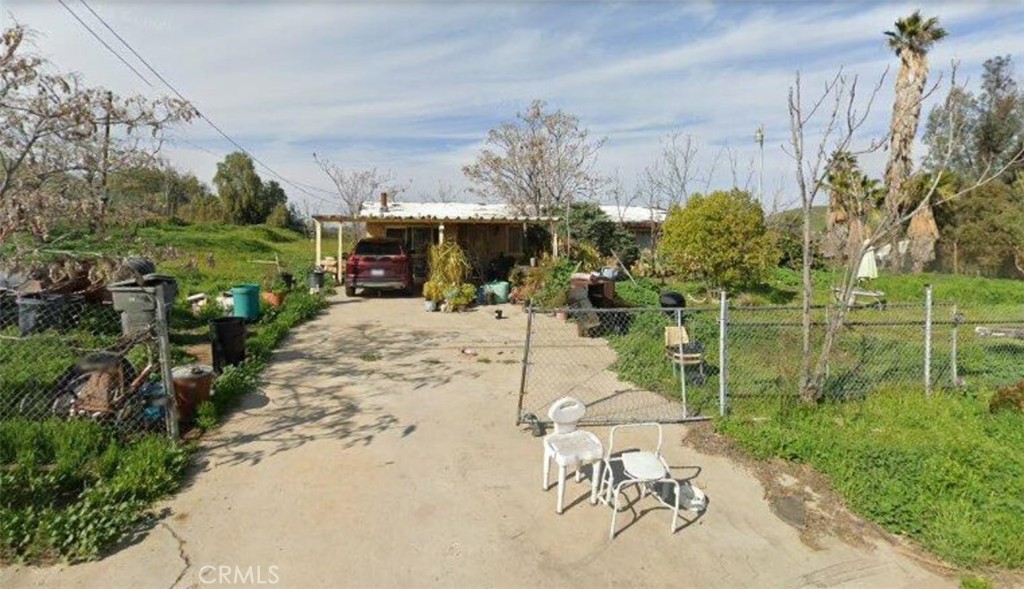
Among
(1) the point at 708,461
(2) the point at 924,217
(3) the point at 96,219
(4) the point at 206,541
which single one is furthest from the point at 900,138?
(2) the point at 924,217

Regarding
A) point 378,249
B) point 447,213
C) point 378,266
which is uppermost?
point 447,213

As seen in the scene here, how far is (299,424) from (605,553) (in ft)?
12.0

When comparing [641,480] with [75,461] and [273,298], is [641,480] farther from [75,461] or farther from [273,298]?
[273,298]

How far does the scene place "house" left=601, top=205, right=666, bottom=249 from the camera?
2194 cm

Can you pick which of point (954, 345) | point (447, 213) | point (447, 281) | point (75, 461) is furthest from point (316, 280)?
point (954, 345)

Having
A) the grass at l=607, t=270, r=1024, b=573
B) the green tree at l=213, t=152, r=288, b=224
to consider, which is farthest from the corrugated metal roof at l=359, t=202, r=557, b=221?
the green tree at l=213, t=152, r=288, b=224

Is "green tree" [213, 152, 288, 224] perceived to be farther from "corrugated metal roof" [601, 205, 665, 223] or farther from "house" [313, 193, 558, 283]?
"corrugated metal roof" [601, 205, 665, 223]

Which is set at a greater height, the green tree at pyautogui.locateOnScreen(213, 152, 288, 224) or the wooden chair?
the green tree at pyautogui.locateOnScreen(213, 152, 288, 224)

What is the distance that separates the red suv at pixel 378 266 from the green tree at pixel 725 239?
25.6 feet

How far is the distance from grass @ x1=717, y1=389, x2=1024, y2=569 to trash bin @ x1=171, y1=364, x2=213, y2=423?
5.60 meters

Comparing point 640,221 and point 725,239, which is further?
point 640,221

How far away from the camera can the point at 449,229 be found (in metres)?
18.5

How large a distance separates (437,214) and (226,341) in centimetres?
1171

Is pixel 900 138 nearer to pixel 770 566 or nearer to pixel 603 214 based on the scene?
pixel 770 566
